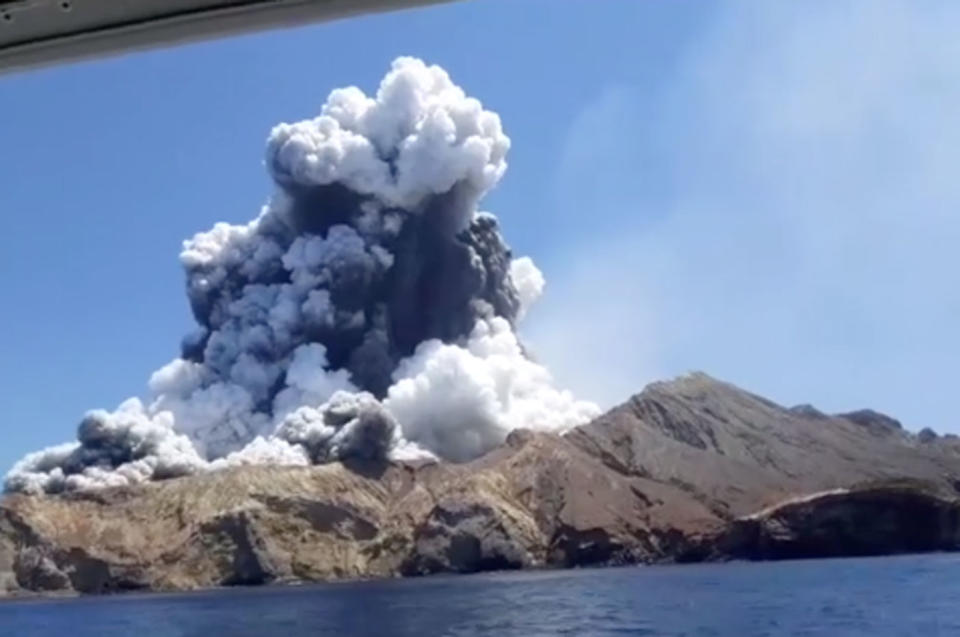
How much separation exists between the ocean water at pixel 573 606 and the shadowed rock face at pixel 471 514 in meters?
1.02

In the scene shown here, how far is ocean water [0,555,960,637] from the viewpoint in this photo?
104ft

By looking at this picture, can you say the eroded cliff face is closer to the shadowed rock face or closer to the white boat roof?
the shadowed rock face

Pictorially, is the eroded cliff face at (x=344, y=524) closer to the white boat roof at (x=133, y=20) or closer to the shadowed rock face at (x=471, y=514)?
the shadowed rock face at (x=471, y=514)

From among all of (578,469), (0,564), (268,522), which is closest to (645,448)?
(578,469)

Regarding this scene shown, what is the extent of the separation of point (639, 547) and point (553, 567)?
150 inches

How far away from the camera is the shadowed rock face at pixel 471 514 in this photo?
46.7m

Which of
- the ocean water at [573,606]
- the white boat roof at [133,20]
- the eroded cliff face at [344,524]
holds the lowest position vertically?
the ocean water at [573,606]

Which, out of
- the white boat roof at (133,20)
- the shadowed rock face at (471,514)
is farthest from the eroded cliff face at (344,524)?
the white boat roof at (133,20)

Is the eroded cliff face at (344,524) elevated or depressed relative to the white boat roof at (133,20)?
elevated

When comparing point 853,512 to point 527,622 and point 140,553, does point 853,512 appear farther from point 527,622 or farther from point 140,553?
point 140,553

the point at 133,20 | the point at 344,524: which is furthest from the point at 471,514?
the point at 133,20

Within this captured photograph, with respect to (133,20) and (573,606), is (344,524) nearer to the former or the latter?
(573,606)

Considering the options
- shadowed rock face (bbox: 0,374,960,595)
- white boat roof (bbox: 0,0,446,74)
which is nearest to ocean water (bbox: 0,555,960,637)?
shadowed rock face (bbox: 0,374,960,595)

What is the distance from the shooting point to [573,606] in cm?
3725
